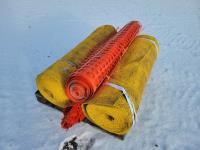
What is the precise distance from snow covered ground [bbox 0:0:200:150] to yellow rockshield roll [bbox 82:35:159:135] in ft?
0.65

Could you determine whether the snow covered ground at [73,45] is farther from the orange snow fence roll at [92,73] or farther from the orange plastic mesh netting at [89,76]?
the orange snow fence roll at [92,73]

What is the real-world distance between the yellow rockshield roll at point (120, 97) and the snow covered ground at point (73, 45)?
0.20 meters

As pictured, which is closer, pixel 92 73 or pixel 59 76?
pixel 92 73

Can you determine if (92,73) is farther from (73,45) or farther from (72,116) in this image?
(73,45)

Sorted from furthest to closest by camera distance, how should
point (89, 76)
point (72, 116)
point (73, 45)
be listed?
point (73, 45)
point (72, 116)
point (89, 76)

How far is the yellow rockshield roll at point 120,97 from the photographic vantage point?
150 centimetres

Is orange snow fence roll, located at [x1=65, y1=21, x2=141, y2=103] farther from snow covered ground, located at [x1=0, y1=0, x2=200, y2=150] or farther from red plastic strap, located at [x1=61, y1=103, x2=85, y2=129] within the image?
snow covered ground, located at [x1=0, y1=0, x2=200, y2=150]

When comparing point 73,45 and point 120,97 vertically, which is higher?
point 120,97

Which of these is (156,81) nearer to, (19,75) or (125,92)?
(125,92)

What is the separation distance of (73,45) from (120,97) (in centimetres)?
165

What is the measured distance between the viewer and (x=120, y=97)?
152 centimetres

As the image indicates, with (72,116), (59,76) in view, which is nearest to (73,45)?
(59,76)

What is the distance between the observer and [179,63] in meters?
2.76

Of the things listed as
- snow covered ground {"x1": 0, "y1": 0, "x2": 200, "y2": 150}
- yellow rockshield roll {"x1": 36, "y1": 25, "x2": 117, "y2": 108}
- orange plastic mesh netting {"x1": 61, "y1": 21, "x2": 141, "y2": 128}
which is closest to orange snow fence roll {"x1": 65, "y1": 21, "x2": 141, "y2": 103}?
orange plastic mesh netting {"x1": 61, "y1": 21, "x2": 141, "y2": 128}
